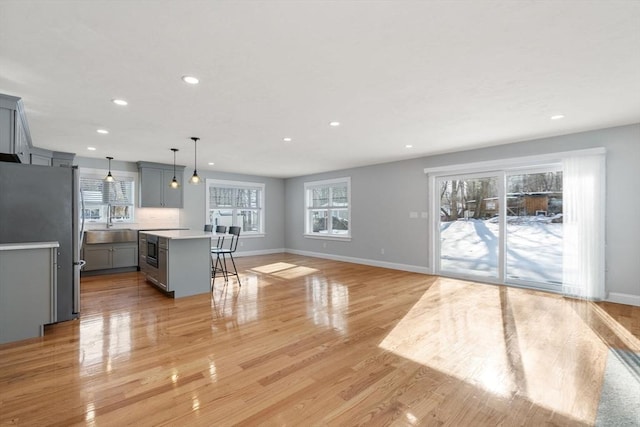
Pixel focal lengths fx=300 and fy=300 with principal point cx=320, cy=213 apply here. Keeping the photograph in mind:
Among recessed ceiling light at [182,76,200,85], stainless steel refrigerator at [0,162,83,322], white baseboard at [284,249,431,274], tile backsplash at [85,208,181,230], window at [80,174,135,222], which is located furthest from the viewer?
tile backsplash at [85,208,181,230]

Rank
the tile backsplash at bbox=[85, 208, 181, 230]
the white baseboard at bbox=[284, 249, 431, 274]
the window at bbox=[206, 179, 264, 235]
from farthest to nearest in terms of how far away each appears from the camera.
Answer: the window at bbox=[206, 179, 264, 235], the tile backsplash at bbox=[85, 208, 181, 230], the white baseboard at bbox=[284, 249, 431, 274]

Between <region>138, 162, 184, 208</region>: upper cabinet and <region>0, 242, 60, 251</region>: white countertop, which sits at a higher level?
<region>138, 162, 184, 208</region>: upper cabinet

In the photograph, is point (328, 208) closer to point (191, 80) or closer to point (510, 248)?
point (510, 248)

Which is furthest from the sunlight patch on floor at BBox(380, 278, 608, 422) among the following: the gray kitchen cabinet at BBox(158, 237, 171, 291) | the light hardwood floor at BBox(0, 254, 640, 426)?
the gray kitchen cabinet at BBox(158, 237, 171, 291)

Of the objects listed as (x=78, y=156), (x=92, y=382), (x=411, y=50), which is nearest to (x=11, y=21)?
(x=92, y=382)

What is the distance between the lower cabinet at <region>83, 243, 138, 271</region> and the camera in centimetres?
585

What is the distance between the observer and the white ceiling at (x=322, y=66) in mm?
1857

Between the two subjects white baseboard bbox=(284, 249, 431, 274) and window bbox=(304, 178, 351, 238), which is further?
window bbox=(304, 178, 351, 238)

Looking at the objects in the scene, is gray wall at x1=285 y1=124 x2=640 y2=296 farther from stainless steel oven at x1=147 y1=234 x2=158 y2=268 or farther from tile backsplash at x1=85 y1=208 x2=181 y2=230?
stainless steel oven at x1=147 y1=234 x2=158 y2=268

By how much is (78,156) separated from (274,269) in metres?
4.76

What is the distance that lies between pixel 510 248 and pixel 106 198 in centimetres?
813

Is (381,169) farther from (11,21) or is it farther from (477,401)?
(11,21)

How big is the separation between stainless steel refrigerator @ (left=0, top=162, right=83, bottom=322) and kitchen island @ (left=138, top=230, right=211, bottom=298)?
1.06 metres

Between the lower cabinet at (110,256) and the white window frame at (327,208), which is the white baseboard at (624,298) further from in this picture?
the lower cabinet at (110,256)
